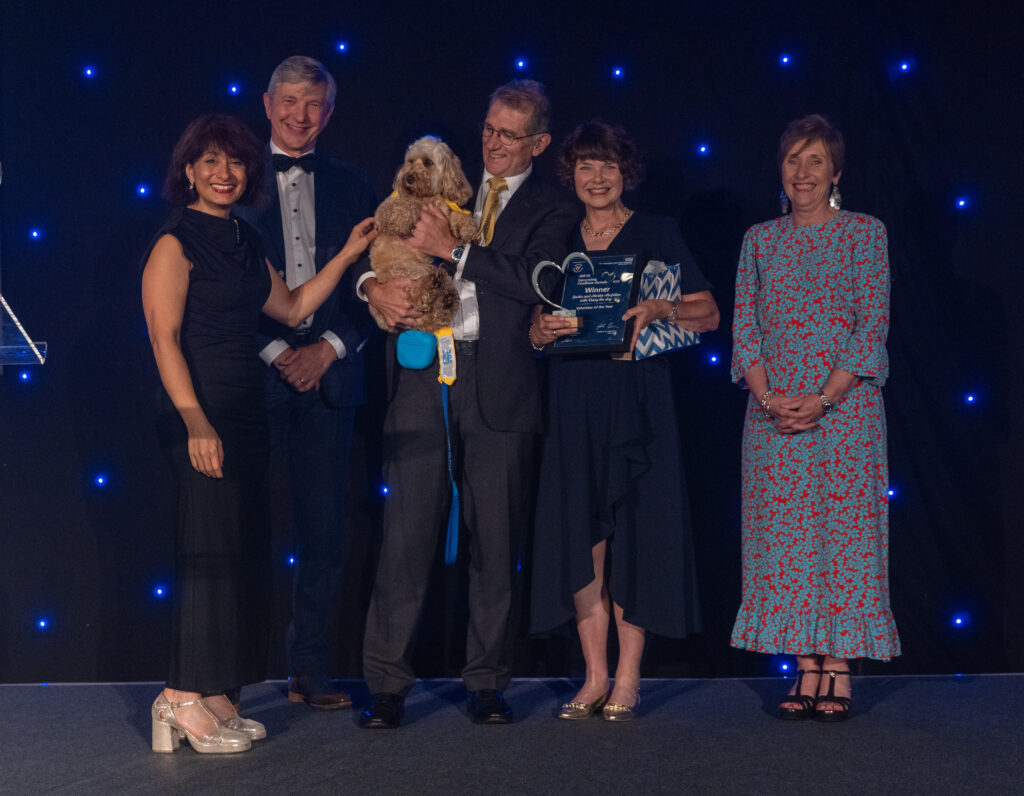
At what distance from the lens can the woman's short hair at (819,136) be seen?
3439 mm

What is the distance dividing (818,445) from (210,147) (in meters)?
2.00

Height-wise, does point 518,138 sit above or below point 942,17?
below

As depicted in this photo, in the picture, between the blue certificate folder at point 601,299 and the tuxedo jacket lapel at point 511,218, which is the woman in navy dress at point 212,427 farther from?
the blue certificate folder at point 601,299

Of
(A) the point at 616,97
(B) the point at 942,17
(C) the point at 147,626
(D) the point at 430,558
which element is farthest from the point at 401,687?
(B) the point at 942,17

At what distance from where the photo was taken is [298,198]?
11.9ft

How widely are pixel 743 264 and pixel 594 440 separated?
78 centimetres

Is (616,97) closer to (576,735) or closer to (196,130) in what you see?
(196,130)

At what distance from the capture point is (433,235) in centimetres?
323

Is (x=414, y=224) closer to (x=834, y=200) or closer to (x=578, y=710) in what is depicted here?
(x=834, y=200)

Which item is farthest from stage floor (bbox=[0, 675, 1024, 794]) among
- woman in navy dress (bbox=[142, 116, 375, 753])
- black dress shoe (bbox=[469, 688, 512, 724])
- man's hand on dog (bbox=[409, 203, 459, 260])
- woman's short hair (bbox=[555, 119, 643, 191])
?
woman's short hair (bbox=[555, 119, 643, 191])

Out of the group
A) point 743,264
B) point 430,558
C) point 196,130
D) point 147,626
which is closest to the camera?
point 196,130

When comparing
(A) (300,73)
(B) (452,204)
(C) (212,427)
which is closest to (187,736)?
(C) (212,427)

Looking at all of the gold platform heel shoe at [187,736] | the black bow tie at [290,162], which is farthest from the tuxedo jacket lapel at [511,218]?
the gold platform heel shoe at [187,736]

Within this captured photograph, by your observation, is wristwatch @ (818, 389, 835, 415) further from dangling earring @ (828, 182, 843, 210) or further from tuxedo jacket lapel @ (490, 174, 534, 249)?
tuxedo jacket lapel @ (490, 174, 534, 249)
